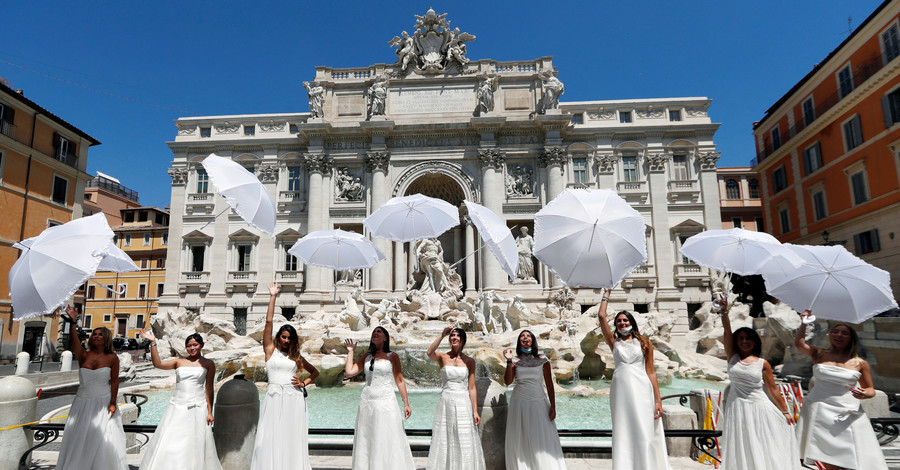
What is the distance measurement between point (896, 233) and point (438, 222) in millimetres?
23467

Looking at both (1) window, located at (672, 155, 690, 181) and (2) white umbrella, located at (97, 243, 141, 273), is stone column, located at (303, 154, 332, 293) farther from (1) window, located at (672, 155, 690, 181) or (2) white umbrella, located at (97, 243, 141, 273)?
(2) white umbrella, located at (97, 243, 141, 273)

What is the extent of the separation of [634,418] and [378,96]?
88.7ft

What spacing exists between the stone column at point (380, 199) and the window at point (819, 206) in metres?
24.1

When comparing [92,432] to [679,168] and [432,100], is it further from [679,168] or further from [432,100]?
[679,168]

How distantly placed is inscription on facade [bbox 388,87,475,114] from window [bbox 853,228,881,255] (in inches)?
829

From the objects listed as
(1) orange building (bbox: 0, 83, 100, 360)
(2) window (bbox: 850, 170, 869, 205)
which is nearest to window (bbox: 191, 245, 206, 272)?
(1) orange building (bbox: 0, 83, 100, 360)

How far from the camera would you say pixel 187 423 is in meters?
5.07

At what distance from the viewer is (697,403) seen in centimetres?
Result: 735

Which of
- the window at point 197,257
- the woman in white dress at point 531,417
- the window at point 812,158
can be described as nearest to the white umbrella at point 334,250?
the woman in white dress at point 531,417

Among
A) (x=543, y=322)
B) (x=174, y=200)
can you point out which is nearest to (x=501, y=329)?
(x=543, y=322)

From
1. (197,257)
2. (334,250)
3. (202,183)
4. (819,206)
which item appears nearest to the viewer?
(334,250)

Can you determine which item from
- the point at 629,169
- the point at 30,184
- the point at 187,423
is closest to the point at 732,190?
the point at 629,169

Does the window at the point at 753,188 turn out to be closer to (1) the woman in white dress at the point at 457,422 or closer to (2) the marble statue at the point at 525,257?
(2) the marble statue at the point at 525,257

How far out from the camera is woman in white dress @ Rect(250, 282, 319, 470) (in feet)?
16.1
